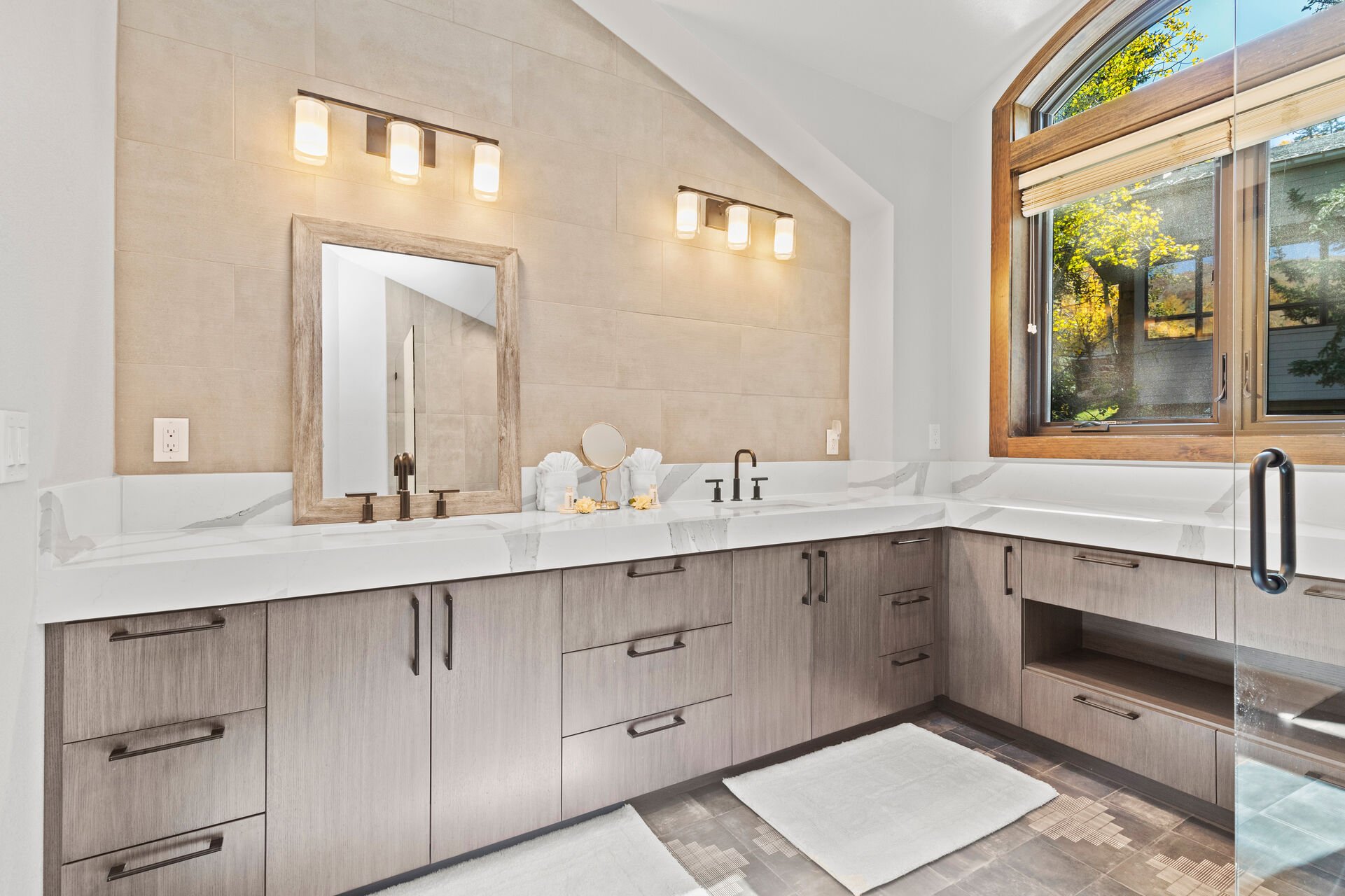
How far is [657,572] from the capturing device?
6.21 feet

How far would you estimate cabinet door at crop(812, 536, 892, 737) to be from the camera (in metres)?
2.22

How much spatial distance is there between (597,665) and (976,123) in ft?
9.93

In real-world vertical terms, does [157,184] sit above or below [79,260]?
above

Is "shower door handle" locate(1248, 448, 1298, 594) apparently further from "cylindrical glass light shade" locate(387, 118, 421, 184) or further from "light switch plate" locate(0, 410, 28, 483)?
"cylindrical glass light shade" locate(387, 118, 421, 184)

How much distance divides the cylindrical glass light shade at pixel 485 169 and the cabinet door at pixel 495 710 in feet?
4.27

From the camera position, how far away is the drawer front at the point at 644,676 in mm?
1778

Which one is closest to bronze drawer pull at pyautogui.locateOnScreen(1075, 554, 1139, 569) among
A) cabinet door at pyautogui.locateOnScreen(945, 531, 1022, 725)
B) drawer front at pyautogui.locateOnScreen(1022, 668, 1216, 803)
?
cabinet door at pyautogui.locateOnScreen(945, 531, 1022, 725)

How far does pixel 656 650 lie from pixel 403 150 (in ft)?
5.61

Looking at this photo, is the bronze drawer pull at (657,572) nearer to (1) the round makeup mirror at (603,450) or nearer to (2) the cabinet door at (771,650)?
(2) the cabinet door at (771,650)

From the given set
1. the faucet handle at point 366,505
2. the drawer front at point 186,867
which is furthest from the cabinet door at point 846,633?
the drawer front at point 186,867

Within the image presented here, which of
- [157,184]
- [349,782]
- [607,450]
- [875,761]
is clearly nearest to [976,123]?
[607,450]

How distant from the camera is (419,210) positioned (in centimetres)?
211

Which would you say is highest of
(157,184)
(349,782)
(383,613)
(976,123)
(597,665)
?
(976,123)

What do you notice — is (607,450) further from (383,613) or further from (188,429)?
(188,429)
